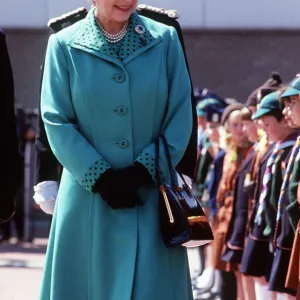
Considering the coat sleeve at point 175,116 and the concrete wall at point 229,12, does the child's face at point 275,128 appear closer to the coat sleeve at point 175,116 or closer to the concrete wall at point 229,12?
the coat sleeve at point 175,116

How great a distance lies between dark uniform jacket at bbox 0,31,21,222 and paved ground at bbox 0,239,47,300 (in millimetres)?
3741

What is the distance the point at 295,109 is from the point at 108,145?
1.70m

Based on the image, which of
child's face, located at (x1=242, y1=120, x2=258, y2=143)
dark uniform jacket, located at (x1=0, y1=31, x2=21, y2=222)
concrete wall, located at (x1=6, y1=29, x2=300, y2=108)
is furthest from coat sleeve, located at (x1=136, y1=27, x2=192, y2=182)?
concrete wall, located at (x1=6, y1=29, x2=300, y2=108)

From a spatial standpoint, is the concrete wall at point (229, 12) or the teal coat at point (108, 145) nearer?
the teal coat at point (108, 145)

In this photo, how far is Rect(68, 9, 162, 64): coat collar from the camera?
181 inches

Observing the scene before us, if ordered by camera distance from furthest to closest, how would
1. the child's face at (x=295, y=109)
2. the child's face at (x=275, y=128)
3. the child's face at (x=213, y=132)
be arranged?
the child's face at (x=213, y=132) → the child's face at (x=275, y=128) → the child's face at (x=295, y=109)

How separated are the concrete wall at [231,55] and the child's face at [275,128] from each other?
9237 mm

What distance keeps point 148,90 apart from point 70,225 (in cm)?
68

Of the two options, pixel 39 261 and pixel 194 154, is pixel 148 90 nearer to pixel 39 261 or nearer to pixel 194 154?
pixel 194 154

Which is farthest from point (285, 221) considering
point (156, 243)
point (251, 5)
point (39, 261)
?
point (251, 5)

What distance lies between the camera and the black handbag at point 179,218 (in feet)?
14.5

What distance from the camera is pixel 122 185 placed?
439 cm

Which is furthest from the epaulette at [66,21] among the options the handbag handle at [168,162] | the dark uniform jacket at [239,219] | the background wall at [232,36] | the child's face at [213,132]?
the background wall at [232,36]

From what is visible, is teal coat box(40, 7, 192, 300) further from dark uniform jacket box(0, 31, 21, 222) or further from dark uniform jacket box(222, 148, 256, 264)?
dark uniform jacket box(222, 148, 256, 264)
